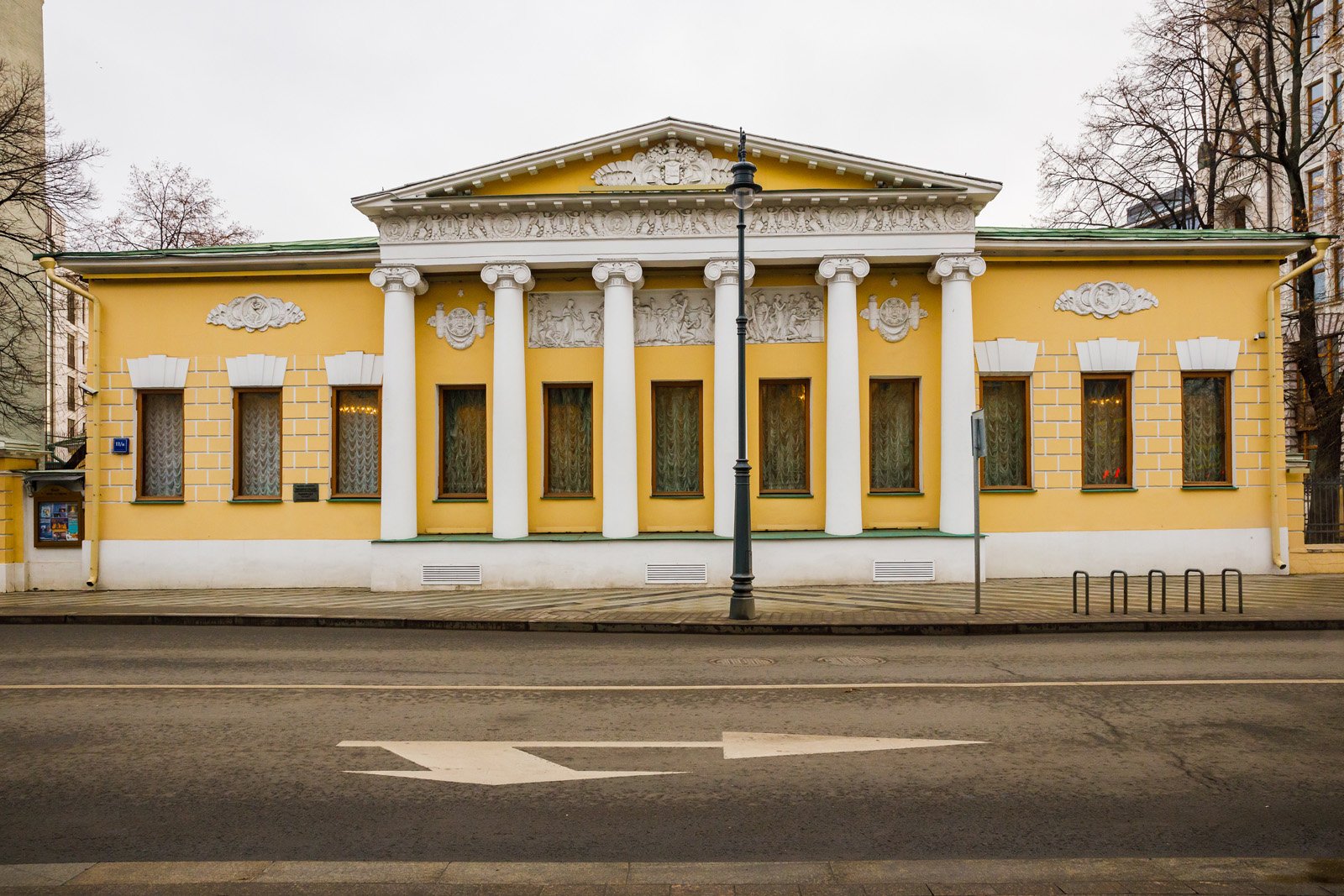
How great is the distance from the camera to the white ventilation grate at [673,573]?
703 inches

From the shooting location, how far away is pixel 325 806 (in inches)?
218

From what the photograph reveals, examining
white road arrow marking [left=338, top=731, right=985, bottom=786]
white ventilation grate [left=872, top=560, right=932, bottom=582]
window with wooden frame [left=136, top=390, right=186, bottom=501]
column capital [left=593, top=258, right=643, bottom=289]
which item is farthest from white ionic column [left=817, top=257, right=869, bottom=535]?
window with wooden frame [left=136, top=390, right=186, bottom=501]

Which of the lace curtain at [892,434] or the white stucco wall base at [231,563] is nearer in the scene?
the white stucco wall base at [231,563]

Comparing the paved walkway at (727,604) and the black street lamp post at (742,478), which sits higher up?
the black street lamp post at (742,478)

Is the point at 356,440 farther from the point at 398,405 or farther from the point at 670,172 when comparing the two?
the point at 670,172

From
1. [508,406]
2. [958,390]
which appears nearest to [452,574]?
[508,406]

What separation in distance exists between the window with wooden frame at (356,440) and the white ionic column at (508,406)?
2801mm

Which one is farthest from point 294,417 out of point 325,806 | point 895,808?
point 895,808

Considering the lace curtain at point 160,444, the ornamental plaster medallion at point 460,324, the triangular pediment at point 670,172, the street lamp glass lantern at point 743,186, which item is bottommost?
the lace curtain at point 160,444

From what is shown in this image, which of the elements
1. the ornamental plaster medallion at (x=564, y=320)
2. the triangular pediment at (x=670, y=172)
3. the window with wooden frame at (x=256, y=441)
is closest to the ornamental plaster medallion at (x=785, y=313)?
the triangular pediment at (x=670, y=172)

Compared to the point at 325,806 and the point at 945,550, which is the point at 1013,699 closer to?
the point at 325,806

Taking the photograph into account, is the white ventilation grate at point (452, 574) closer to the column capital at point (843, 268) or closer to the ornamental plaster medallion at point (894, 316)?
the column capital at point (843, 268)

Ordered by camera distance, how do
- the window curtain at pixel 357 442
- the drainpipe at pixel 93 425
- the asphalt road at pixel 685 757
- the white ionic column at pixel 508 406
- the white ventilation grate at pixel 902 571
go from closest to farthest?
the asphalt road at pixel 685 757 < the white ventilation grate at pixel 902 571 < the white ionic column at pixel 508 406 < the drainpipe at pixel 93 425 < the window curtain at pixel 357 442

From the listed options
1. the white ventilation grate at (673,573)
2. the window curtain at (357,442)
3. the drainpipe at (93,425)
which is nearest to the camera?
the white ventilation grate at (673,573)
